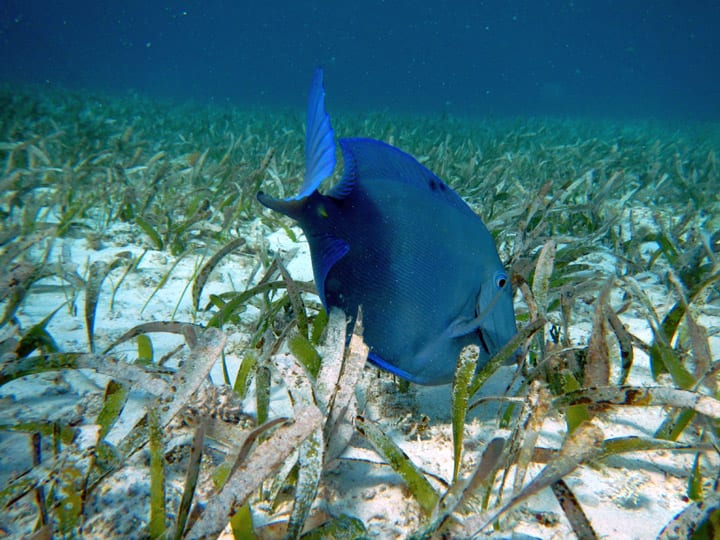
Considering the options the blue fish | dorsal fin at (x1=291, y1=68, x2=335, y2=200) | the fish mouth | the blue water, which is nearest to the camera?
dorsal fin at (x1=291, y1=68, x2=335, y2=200)

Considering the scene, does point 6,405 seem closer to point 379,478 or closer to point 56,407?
point 56,407

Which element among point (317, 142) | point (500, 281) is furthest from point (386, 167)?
point (500, 281)

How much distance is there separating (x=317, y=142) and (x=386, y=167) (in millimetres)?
340

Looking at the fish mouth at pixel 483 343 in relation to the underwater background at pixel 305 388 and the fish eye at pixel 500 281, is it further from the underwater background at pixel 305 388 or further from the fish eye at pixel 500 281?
the fish eye at pixel 500 281

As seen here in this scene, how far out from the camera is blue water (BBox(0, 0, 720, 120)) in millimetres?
87875

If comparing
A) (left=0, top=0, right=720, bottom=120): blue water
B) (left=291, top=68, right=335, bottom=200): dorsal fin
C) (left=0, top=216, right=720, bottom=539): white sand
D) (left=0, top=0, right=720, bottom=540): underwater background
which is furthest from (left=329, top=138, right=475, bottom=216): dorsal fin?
(left=0, top=0, right=720, bottom=120): blue water

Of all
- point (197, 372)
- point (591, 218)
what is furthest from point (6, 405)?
point (591, 218)

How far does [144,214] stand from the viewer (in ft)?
12.7

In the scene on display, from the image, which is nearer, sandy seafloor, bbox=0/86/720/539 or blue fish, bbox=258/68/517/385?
sandy seafloor, bbox=0/86/720/539

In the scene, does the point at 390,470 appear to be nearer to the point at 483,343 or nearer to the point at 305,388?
the point at 305,388

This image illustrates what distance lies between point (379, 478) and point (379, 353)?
42 cm

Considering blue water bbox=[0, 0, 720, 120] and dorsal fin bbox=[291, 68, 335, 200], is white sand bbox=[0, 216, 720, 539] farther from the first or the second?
blue water bbox=[0, 0, 720, 120]

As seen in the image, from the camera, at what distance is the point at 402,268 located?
134 cm

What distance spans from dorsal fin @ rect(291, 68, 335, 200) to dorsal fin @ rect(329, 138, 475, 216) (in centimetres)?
18
